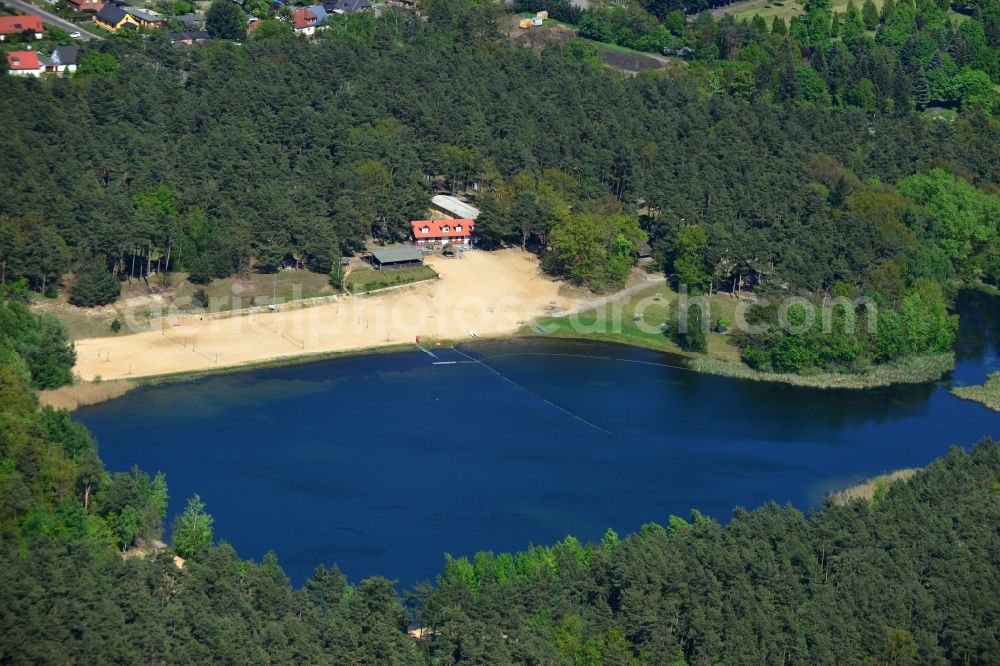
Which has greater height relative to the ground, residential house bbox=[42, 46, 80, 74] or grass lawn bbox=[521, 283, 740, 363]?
residential house bbox=[42, 46, 80, 74]

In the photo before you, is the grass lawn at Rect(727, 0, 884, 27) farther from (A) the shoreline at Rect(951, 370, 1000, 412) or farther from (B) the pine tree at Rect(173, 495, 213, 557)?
(B) the pine tree at Rect(173, 495, 213, 557)

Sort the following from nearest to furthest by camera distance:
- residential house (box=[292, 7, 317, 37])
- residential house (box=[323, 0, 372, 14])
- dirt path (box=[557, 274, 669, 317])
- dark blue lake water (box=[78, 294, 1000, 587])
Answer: dark blue lake water (box=[78, 294, 1000, 587]) < dirt path (box=[557, 274, 669, 317]) < residential house (box=[292, 7, 317, 37]) < residential house (box=[323, 0, 372, 14])

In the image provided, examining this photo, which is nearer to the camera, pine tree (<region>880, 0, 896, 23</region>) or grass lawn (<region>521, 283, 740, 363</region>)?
grass lawn (<region>521, 283, 740, 363</region>)

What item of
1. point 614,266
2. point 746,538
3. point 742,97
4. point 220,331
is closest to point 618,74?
point 742,97

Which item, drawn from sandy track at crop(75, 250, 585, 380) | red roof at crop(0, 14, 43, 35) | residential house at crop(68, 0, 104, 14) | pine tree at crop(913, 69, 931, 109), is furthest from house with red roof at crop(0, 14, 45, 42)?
pine tree at crop(913, 69, 931, 109)

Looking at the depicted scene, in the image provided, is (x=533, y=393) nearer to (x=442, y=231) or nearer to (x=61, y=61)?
(x=442, y=231)

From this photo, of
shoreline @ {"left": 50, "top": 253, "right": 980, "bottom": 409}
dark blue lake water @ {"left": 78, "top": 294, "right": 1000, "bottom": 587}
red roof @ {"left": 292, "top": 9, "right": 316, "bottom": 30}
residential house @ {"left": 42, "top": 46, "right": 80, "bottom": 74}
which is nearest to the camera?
dark blue lake water @ {"left": 78, "top": 294, "right": 1000, "bottom": 587}

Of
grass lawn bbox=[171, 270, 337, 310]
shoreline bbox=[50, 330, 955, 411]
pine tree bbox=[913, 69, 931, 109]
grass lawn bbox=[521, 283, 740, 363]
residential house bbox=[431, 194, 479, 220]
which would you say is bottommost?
shoreline bbox=[50, 330, 955, 411]
